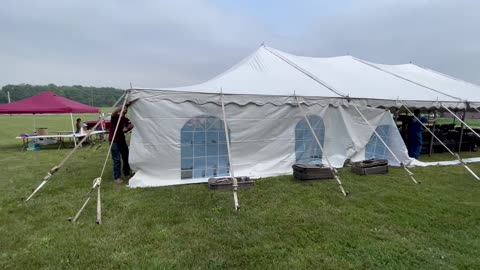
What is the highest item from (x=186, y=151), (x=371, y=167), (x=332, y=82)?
(x=332, y=82)

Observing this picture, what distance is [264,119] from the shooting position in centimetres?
643

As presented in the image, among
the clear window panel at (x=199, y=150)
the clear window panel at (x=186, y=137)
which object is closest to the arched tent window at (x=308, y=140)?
the clear window panel at (x=199, y=150)

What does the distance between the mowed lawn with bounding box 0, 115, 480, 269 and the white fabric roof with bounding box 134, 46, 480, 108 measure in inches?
88.9

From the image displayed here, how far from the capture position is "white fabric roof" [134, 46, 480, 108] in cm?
671

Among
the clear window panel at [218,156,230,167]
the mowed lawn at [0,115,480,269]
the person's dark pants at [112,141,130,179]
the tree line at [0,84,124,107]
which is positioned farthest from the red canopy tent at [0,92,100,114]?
the tree line at [0,84,124,107]

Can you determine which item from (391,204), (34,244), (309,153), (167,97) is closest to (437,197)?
(391,204)

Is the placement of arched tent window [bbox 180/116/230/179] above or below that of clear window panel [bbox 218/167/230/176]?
above

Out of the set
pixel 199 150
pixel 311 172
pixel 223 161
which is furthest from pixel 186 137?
pixel 311 172

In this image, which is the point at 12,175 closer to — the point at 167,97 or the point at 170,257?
the point at 167,97

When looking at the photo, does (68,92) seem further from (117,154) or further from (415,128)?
(415,128)

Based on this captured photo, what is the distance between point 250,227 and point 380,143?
18.1ft

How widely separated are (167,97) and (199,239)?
3.14m

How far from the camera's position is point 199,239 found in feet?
11.1

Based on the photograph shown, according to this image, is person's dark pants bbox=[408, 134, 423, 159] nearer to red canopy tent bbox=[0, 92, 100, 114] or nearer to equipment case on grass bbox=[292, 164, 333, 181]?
equipment case on grass bbox=[292, 164, 333, 181]
